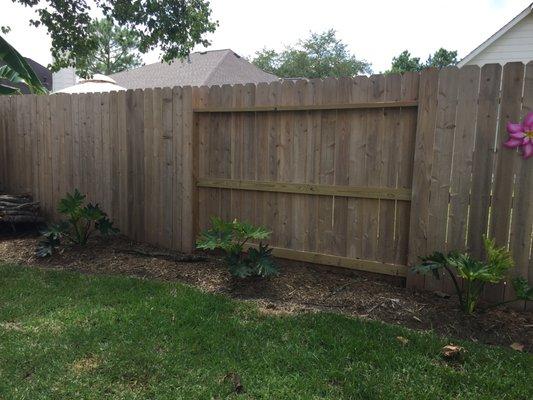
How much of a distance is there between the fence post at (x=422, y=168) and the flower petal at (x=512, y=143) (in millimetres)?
597

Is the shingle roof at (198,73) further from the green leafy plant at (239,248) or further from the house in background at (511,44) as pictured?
the green leafy plant at (239,248)

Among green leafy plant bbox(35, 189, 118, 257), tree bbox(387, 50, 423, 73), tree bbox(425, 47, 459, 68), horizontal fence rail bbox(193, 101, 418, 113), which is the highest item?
tree bbox(425, 47, 459, 68)

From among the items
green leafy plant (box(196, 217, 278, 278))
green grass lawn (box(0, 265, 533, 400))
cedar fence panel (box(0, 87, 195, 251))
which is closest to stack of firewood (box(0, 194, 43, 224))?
cedar fence panel (box(0, 87, 195, 251))

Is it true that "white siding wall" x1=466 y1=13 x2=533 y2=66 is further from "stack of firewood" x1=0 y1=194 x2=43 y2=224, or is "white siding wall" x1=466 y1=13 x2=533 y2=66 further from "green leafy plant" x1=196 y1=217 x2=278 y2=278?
"stack of firewood" x1=0 y1=194 x2=43 y2=224

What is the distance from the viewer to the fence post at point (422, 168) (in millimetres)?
3979

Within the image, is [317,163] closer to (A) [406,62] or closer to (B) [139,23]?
(B) [139,23]

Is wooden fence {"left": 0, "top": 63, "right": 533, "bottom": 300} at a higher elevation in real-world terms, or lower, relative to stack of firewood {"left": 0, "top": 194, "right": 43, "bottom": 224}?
higher

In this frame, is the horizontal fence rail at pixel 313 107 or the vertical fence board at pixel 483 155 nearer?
the vertical fence board at pixel 483 155

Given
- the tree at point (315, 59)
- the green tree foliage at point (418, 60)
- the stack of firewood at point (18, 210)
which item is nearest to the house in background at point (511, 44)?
the stack of firewood at point (18, 210)

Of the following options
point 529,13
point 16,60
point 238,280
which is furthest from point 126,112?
point 529,13

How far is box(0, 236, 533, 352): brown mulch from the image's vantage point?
345 centimetres

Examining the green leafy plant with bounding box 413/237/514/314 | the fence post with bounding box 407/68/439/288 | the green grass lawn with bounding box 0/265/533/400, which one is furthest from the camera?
the fence post with bounding box 407/68/439/288

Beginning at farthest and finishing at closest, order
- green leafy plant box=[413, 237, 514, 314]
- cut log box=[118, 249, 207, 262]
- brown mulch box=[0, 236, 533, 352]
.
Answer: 1. cut log box=[118, 249, 207, 262]
2. brown mulch box=[0, 236, 533, 352]
3. green leafy plant box=[413, 237, 514, 314]

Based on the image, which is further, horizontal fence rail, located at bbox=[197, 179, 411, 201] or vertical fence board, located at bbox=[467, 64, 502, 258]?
horizontal fence rail, located at bbox=[197, 179, 411, 201]
